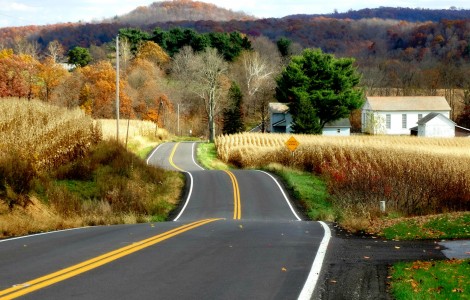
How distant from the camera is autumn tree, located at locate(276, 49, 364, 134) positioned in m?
72.1

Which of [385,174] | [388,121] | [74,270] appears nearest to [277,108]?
[388,121]

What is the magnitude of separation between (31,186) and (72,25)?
177 meters

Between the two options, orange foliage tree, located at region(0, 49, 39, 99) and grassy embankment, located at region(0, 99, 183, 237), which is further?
orange foliage tree, located at region(0, 49, 39, 99)

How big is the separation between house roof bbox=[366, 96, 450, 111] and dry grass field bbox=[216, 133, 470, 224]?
43605mm

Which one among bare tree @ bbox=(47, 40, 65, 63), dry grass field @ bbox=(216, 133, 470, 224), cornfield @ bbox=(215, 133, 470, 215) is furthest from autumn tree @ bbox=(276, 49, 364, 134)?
bare tree @ bbox=(47, 40, 65, 63)

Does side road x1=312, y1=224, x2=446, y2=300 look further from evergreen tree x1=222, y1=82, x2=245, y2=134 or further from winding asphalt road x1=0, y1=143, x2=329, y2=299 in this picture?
evergreen tree x1=222, y1=82, x2=245, y2=134

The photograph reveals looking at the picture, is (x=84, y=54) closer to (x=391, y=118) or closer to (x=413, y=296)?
(x=391, y=118)

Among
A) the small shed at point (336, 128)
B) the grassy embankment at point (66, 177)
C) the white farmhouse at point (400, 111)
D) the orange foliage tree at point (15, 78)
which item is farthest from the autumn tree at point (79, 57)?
the grassy embankment at point (66, 177)

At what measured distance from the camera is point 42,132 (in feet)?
84.4

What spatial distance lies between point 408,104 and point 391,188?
66784 mm

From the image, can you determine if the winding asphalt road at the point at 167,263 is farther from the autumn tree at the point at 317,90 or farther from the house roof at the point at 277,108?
the house roof at the point at 277,108

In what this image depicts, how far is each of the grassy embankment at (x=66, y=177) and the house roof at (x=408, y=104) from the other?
61.1 m

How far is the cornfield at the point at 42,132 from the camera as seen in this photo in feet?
77.7

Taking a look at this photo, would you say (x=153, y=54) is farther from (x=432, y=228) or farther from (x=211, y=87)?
(x=432, y=228)
